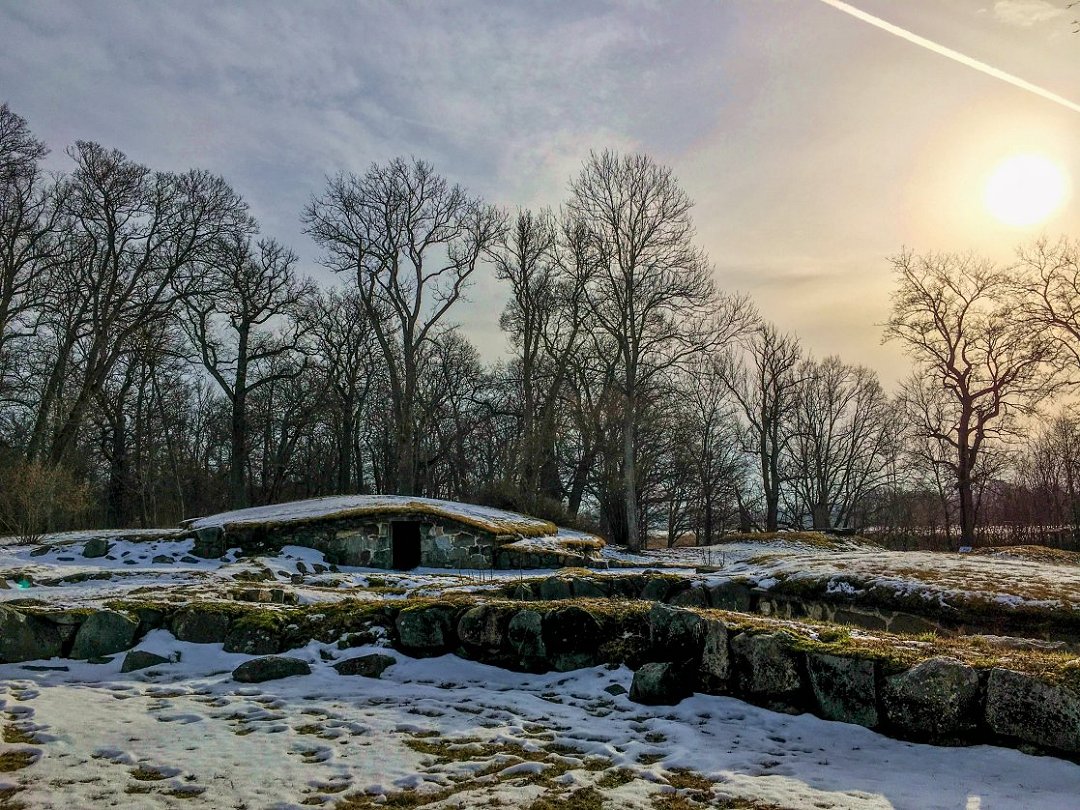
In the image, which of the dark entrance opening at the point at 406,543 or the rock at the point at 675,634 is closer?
the rock at the point at 675,634

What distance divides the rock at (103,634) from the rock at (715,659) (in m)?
5.72

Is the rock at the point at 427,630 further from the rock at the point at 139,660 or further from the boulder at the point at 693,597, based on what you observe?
the boulder at the point at 693,597

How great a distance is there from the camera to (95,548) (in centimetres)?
1501

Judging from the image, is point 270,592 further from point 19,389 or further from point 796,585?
point 19,389

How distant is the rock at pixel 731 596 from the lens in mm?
11312

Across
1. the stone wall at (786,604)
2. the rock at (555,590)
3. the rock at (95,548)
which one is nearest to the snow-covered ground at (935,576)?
the stone wall at (786,604)

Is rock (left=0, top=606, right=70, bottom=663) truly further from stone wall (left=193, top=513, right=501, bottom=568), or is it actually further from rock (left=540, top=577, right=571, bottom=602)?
stone wall (left=193, top=513, right=501, bottom=568)

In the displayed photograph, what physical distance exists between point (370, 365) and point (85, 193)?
1395 centimetres

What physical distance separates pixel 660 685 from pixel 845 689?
1.42 meters

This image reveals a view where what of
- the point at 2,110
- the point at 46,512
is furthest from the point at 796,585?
the point at 2,110

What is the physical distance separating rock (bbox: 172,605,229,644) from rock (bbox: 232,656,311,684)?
1.01 meters

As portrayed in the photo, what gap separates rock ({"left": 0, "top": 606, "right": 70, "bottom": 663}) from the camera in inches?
278

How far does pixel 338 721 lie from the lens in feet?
17.9

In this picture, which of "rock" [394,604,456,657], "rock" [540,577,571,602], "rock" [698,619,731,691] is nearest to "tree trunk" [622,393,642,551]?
"rock" [540,577,571,602]
